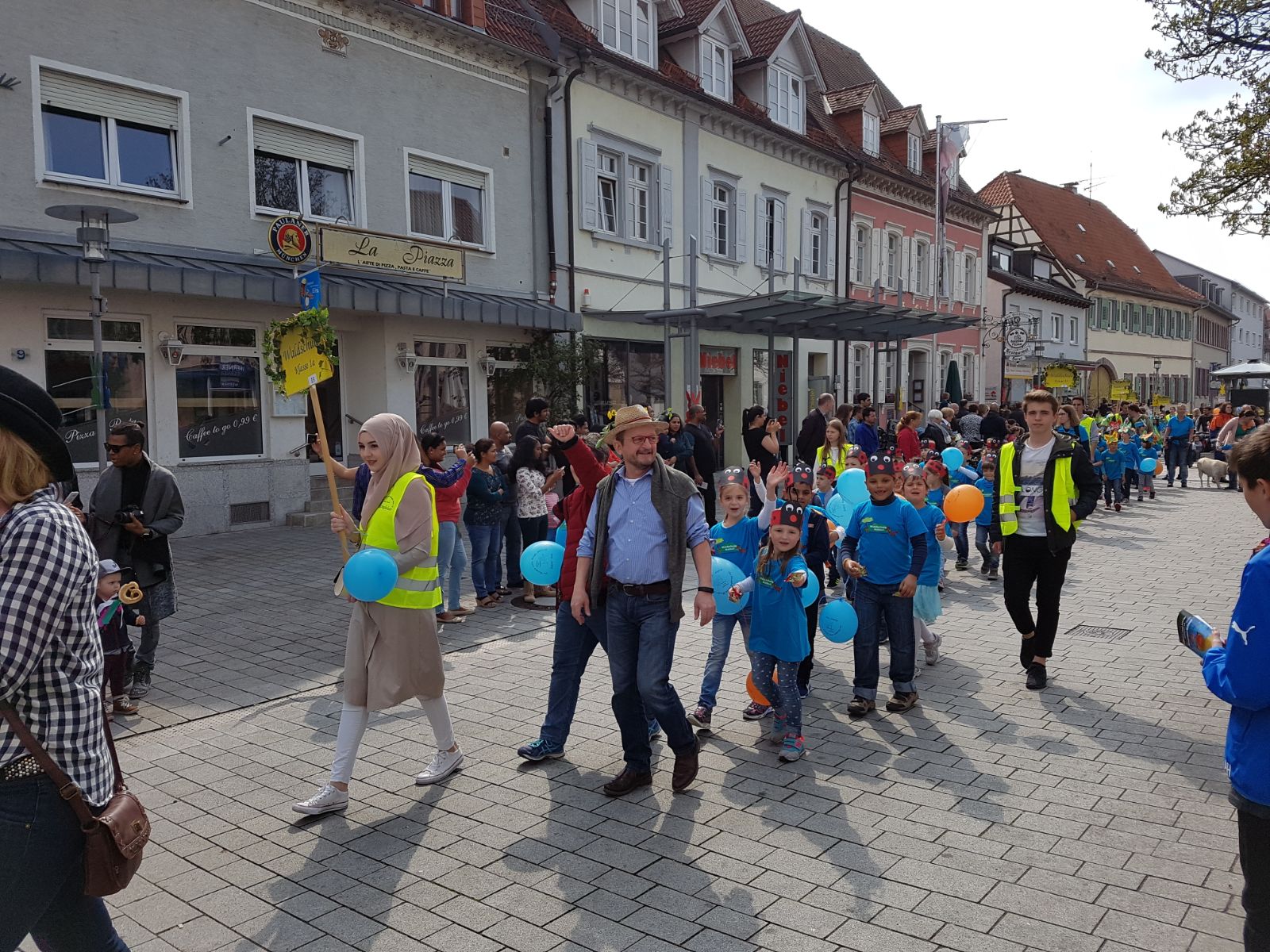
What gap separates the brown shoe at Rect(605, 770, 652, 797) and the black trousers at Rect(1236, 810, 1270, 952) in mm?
2699

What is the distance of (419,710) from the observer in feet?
19.9

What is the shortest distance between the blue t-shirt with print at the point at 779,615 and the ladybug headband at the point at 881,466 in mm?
959

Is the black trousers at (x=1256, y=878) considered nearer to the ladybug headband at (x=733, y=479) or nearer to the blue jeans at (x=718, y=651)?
the blue jeans at (x=718, y=651)

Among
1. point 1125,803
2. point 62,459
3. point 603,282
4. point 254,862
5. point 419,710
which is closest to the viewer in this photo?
point 62,459

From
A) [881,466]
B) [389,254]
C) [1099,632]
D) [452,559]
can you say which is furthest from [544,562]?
[389,254]

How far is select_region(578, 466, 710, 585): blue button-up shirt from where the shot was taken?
458 centimetres

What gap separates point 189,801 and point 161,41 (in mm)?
10927

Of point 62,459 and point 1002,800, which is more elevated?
point 62,459

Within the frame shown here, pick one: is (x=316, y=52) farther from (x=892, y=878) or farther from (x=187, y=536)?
(x=892, y=878)

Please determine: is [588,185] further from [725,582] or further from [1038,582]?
[725,582]

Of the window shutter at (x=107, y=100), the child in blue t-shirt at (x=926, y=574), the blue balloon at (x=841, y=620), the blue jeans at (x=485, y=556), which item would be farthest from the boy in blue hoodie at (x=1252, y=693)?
the window shutter at (x=107, y=100)

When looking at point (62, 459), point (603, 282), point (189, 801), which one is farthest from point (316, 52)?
point (62, 459)

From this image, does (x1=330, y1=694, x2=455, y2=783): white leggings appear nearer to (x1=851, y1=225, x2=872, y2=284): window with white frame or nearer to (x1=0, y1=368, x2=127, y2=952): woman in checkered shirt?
(x1=0, y1=368, x2=127, y2=952): woman in checkered shirt

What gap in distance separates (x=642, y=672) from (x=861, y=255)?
25335mm
